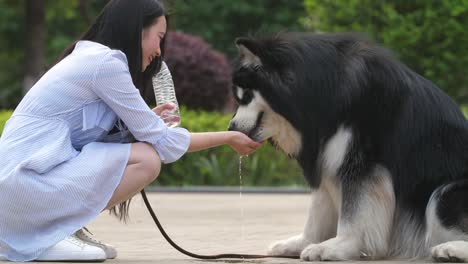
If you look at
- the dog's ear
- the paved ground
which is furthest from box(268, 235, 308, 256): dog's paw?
the dog's ear

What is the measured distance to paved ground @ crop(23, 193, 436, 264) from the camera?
6.56 metres

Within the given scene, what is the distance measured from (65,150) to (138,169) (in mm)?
411

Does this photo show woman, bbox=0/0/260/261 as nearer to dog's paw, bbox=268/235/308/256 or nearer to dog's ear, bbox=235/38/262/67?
dog's ear, bbox=235/38/262/67

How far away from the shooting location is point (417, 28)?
629 inches

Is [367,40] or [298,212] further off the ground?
[367,40]

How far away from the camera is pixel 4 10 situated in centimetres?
3519

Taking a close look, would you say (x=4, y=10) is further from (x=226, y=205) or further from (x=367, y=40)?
(x=367, y=40)

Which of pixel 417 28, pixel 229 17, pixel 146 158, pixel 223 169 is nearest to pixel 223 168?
pixel 223 169

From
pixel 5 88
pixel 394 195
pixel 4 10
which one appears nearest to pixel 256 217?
pixel 394 195

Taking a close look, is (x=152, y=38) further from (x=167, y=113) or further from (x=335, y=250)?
(x=335, y=250)

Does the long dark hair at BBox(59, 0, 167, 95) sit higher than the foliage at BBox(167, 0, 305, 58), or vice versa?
the long dark hair at BBox(59, 0, 167, 95)

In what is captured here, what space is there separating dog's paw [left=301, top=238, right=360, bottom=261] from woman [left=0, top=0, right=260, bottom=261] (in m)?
0.95

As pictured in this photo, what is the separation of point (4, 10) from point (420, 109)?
31.3m

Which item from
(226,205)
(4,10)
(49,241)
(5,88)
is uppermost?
(49,241)
